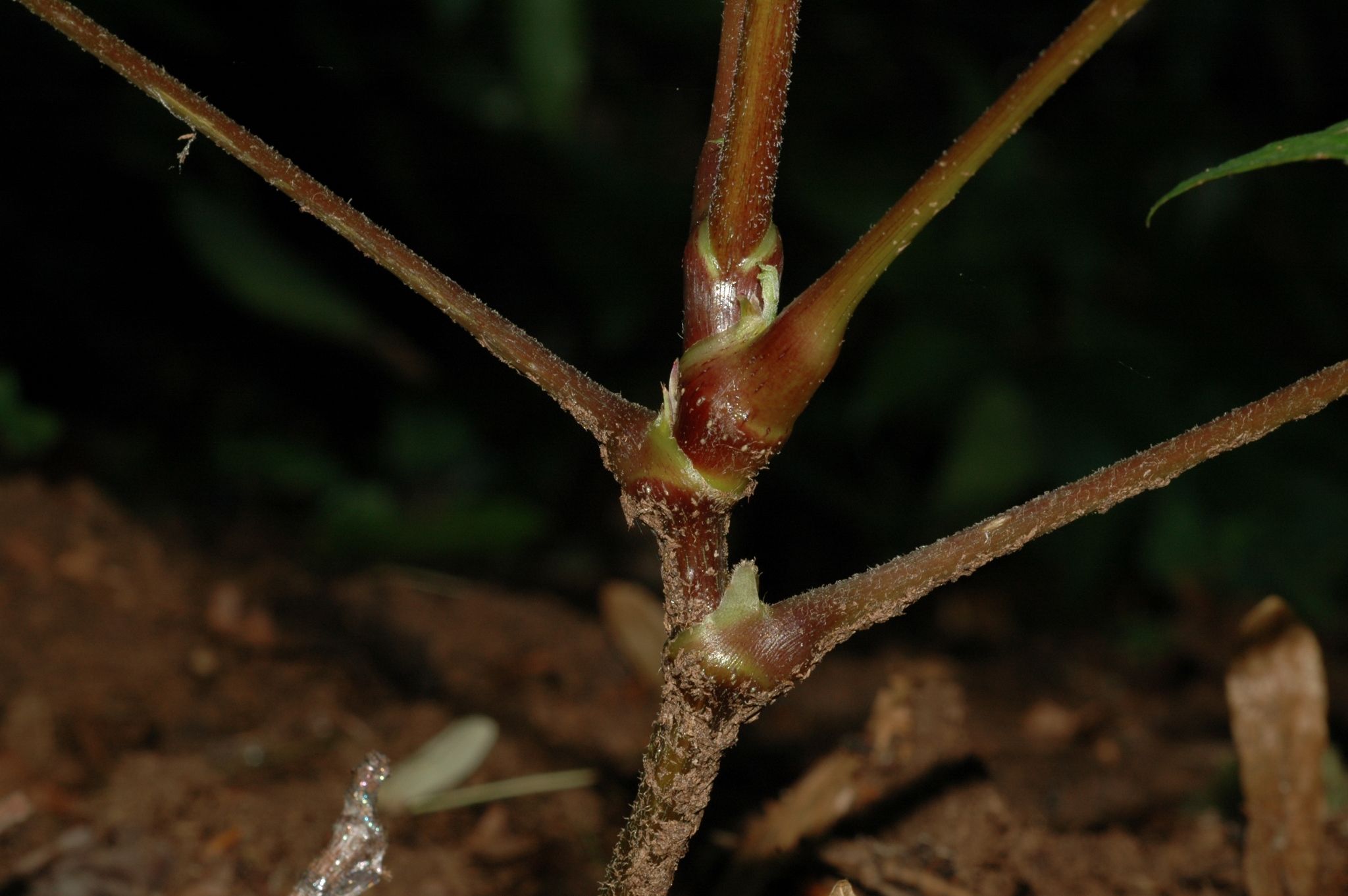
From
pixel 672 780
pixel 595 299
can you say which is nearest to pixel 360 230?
pixel 672 780

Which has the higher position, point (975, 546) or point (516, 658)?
point (516, 658)

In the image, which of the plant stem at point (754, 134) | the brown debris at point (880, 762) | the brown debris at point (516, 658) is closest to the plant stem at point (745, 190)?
the plant stem at point (754, 134)

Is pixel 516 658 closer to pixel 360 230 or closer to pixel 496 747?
pixel 496 747

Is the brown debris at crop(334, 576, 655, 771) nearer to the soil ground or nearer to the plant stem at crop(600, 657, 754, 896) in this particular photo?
the soil ground

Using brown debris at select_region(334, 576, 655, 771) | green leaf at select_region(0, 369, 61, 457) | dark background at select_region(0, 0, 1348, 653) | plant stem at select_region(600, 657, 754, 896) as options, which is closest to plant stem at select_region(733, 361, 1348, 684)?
plant stem at select_region(600, 657, 754, 896)

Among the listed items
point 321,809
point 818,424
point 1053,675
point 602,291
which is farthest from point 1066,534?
point 321,809

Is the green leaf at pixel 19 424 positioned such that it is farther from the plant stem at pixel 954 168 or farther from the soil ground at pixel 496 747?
the plant stem at pixel 954 168
